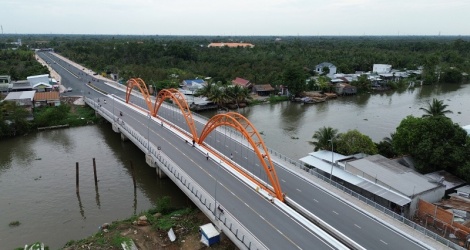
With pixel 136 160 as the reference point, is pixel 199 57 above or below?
above

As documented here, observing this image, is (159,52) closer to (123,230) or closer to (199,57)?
(199,57)

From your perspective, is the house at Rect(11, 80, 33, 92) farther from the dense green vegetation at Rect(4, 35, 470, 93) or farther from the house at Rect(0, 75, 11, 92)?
the dense green vegetation at Rect(4, 35, 470, 93)

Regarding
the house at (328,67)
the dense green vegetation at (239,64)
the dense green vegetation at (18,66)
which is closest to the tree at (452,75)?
the dense green vegetation at (239,64)

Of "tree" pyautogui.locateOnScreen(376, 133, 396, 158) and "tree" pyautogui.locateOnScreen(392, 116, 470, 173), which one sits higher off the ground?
"tree" pyautogui.locateOnScreen(392, 116, 470, 173)

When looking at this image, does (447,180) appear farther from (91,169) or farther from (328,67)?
(328,67)

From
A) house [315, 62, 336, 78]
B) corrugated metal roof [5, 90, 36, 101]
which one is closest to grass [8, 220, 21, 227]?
corrugated metal roof [5, 90, 36, 101]

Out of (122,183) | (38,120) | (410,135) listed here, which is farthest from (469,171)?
(38,120)
